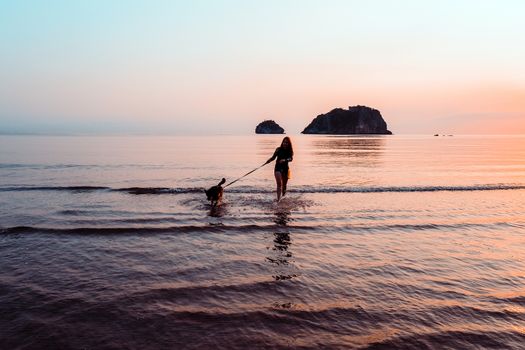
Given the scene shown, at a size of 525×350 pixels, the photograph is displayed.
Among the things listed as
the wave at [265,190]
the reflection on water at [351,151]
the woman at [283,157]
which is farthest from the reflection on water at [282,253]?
the reflection on water at [351,151]

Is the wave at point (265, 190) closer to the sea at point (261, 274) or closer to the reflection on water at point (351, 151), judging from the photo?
the sea at point (261, 274)

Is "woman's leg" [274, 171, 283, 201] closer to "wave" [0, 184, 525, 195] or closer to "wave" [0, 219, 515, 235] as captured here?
"wave" [0, 184, 525, 195]

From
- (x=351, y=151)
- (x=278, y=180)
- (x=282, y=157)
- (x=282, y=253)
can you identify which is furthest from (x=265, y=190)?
(x=351, y=151)

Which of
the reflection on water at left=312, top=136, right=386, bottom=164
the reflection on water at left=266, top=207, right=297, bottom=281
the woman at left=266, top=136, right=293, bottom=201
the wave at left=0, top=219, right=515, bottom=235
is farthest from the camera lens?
the reflection on water at left=312, top=136, right=386, bottom=164

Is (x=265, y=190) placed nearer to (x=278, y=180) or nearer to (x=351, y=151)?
(x=278, y=180)

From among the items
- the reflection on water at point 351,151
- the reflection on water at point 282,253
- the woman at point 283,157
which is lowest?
the reflection on water at point 282,253

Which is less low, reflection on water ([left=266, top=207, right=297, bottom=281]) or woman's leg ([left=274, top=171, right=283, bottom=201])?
woman's leg ([left=274, top=171, right=283, bottom=201])

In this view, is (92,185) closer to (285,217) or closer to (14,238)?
(14,238)

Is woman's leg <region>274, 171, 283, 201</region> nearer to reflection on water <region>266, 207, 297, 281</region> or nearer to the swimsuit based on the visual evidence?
the swimsuit

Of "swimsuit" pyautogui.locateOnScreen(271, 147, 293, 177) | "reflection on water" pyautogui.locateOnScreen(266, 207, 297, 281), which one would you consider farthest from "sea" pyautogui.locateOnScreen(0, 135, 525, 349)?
"swimsuit" pyautogui.locateOnScreen(271, 147, 293, 177)

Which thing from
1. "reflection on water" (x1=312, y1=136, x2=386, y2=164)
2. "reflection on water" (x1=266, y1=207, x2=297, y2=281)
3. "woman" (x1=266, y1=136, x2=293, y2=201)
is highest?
"woman" (x1=266, y1=136, x2=293, y2=201)

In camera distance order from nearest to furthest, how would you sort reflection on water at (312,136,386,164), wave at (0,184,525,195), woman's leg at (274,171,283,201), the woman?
the woman → woman's leg at (274,171,283,201) → wave at (0,184,525,195) → reflection on water at (312,136,386,164)

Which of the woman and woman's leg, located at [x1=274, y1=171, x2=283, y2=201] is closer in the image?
the woman

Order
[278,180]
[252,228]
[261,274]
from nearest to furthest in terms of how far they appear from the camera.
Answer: [261,274] < [252,228] < [278,180]
